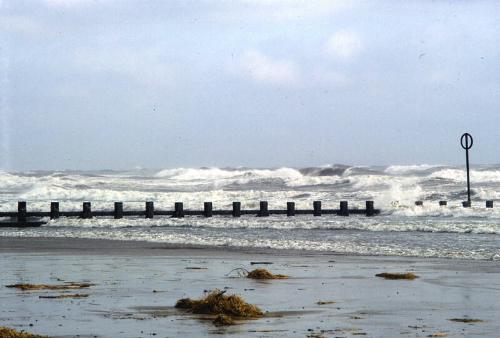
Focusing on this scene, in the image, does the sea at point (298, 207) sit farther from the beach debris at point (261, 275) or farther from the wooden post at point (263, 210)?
the beach debris at point (261, 275)

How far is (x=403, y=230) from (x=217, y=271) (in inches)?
474

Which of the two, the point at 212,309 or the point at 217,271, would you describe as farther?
the point at 217,271

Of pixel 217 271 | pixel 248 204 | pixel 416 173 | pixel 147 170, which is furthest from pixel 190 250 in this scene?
pixel 147 170

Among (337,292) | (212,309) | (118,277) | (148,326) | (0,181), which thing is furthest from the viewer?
(0,181)

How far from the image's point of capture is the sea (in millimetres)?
21156

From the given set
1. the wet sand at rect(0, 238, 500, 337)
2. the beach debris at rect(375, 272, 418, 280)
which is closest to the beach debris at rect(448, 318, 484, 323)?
the wet sand at rect(0, 238, 500, 337)

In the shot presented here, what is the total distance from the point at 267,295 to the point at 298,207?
34656 millimetres

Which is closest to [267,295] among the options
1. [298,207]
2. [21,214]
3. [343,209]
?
[21,214]

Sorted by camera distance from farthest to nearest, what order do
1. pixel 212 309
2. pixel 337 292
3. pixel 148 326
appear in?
pixel 337 292 → pixel 212 309 → pixel 148 326

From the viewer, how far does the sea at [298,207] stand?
21156mm

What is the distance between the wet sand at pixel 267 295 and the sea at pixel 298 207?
3.10 meters

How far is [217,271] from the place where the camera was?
562 inches

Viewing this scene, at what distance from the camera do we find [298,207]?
45.6 m

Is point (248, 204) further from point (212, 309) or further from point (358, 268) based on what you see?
point (212, 309)
